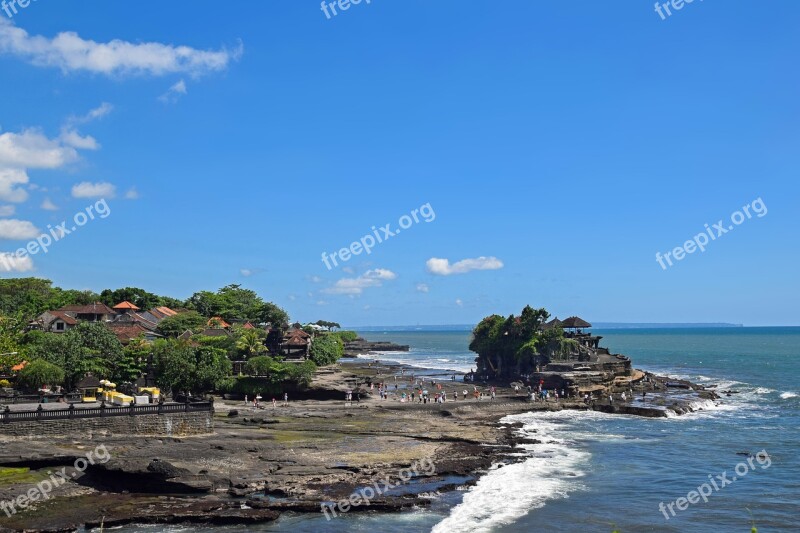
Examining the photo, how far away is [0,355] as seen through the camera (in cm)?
4931

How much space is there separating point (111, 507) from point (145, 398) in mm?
13187

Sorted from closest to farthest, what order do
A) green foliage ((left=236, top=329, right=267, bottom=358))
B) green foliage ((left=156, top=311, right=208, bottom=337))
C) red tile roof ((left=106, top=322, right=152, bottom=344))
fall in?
green foliage ((left=236, top=329, right=267, bottom=358)), red tile roof ((left=106, top=322, right=152, bottom=344)), green foliage ((left=156, top=311, right=208, bottom=337))

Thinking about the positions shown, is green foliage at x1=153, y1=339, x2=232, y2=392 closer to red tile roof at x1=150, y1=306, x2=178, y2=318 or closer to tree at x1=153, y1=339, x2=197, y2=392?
tree at x1=153, y1=339, x2=197, y2=392

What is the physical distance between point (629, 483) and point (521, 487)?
6.63m

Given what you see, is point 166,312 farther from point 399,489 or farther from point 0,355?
point 399,489

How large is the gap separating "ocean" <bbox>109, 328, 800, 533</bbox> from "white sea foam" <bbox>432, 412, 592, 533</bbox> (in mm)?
53

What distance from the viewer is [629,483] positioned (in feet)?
118

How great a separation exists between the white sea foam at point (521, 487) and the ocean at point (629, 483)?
5 cm

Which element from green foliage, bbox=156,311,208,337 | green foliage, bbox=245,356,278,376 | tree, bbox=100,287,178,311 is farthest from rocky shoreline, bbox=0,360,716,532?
tree, bbox=100,287,178,311

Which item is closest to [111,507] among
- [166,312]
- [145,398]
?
[145,398]

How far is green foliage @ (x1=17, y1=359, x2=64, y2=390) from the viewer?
4700 centimetres

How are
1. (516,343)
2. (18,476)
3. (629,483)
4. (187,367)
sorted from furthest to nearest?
1. (516,343)
2. (187,367)
3. (629,483)
4. (18,476)

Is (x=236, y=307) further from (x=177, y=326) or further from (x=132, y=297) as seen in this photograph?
(x=177, y=326)

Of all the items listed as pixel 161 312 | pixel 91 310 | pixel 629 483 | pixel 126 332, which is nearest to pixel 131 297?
pixel 161 312
